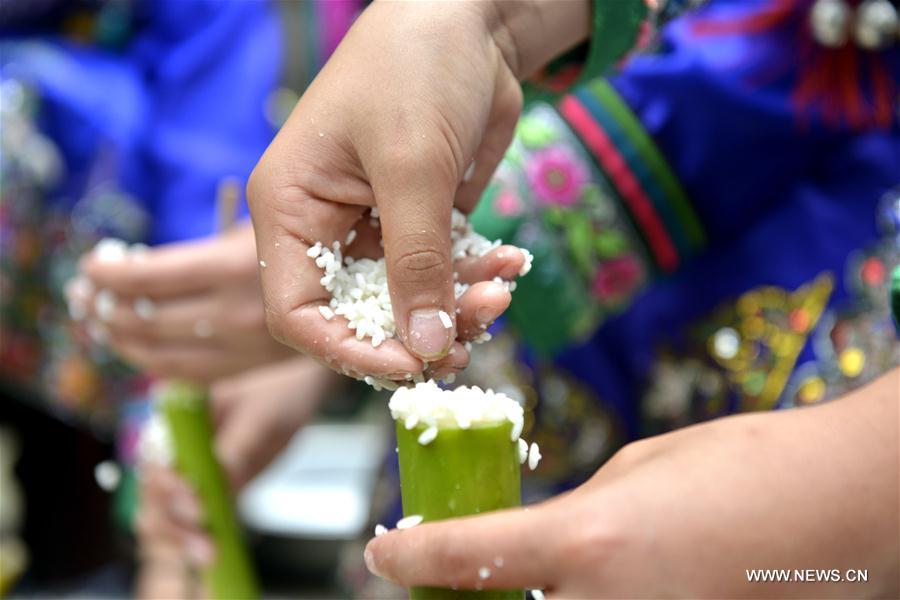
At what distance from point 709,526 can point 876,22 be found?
0.51 m

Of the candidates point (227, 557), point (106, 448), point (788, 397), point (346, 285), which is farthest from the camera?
point (106, 448)

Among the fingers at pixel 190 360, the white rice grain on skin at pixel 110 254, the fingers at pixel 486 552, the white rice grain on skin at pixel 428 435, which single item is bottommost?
the fingers at pixel 486 552

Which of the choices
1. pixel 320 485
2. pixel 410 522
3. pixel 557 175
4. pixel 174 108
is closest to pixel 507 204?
pixel 557 175

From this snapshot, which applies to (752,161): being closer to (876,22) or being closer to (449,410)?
(876,22)

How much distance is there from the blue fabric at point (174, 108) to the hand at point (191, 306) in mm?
207

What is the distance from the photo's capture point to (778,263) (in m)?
0.81

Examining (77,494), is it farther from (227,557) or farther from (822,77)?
(822,77)

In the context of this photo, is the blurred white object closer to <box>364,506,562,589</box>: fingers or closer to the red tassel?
the red tassel

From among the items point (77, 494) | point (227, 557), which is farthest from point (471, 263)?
point (77, 494)

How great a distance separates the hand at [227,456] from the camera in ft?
3.24

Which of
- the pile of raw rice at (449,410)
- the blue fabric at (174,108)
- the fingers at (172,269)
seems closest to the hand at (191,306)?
the fingers at (172,269)

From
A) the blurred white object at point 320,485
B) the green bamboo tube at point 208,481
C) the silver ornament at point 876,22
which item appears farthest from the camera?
the blurred white object at point 320,485

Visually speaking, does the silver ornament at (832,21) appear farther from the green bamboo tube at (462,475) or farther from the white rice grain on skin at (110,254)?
the white rice grain on skin at (110,254)

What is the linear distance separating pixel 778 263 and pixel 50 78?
856 millimetres
